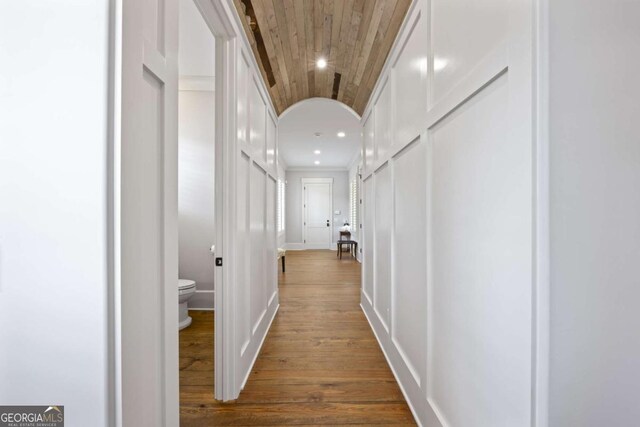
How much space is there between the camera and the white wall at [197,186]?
124 inches

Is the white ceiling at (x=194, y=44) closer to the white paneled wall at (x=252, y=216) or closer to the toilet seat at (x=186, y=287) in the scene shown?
the white paneled wall at (x=252, y=216)

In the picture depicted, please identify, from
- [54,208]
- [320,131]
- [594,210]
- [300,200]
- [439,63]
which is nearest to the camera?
[54,208]

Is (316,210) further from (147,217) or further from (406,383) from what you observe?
(147,217)

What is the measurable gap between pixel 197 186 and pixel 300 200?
18.6 feet

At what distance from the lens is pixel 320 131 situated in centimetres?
523

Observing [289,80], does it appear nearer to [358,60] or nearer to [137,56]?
[358,60]

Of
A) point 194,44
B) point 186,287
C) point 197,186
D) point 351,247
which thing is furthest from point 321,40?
point 351,247

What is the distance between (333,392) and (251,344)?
0.67 metres

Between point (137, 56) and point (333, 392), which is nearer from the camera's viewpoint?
point (137, 56)

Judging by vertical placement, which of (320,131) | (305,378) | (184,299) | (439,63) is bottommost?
(305,378)

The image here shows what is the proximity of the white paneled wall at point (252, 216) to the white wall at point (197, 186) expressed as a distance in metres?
0.83

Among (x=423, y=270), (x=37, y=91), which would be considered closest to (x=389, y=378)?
(x=423, y=270)

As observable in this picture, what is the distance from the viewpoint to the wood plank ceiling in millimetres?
1806

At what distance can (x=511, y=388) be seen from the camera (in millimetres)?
774
